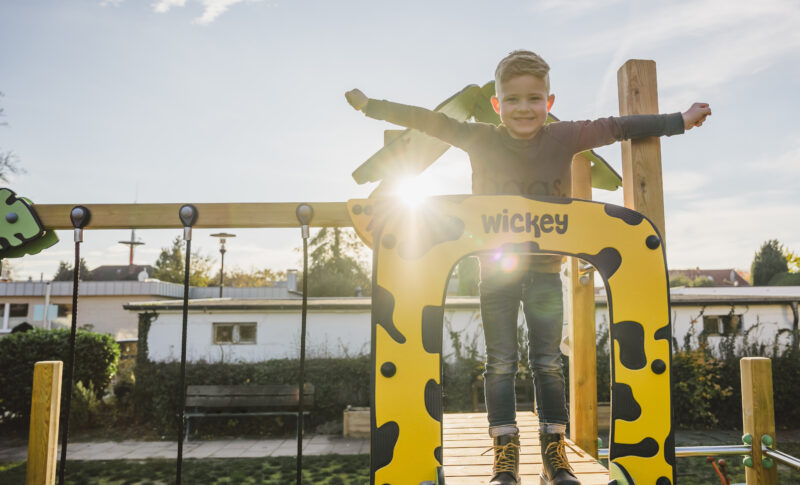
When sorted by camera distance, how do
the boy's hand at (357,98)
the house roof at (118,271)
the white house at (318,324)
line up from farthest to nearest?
the house roof at (118,271) → the white house at (318,324) → the boy's hand at (357,98)

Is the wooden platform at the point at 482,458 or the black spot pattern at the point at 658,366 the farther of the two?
the wooden platform at the point at 482,458

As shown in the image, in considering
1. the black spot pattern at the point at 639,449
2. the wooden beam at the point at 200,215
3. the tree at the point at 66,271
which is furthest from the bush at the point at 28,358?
the tree at the point at 66,271

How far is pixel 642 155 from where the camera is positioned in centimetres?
228

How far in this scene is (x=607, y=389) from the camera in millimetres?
12266

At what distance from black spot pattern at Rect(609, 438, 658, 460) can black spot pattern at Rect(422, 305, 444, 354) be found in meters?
0.74

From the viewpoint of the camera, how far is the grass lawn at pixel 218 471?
8211mm

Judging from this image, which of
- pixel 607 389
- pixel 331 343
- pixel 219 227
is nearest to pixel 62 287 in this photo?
pixel 331 343

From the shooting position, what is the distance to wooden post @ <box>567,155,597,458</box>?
310 cm

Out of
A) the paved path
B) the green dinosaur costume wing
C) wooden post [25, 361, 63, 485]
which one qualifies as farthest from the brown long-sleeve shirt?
the paved path

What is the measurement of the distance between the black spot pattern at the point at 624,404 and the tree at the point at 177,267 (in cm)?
Result: 3225

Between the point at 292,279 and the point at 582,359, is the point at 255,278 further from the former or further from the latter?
the point at 582,359

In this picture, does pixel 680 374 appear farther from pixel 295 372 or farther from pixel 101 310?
pixel 101 310

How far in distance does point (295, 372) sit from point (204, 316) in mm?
3477

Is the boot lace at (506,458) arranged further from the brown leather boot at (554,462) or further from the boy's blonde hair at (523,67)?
the boy's blonde hair at (523,67)
